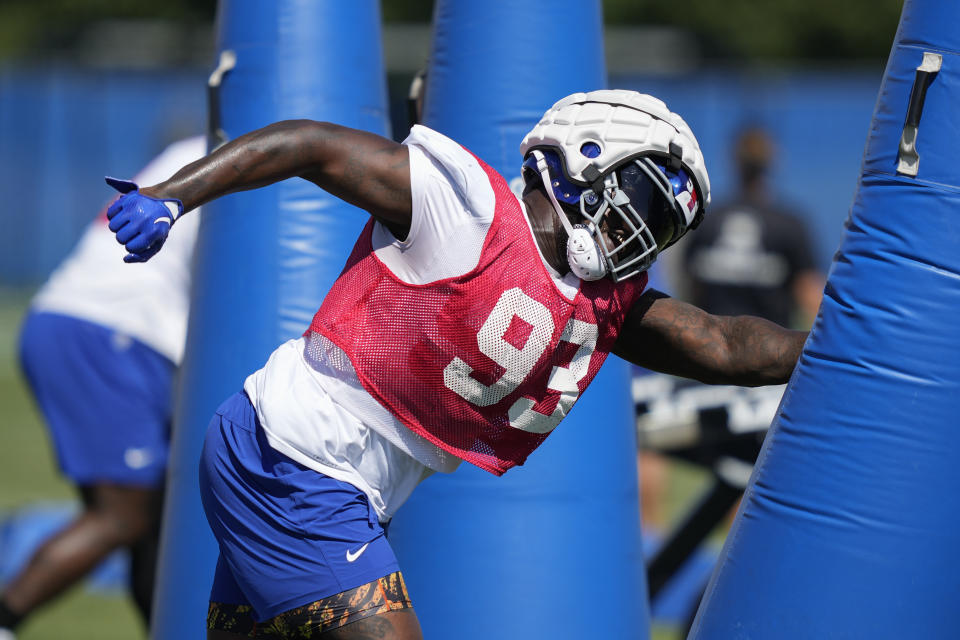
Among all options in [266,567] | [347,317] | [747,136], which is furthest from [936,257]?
[747,136]

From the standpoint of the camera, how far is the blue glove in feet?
7.01

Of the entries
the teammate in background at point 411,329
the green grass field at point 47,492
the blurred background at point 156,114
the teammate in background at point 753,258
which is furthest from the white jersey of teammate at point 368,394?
the blurred background at point 156,114

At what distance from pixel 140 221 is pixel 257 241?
1.39m

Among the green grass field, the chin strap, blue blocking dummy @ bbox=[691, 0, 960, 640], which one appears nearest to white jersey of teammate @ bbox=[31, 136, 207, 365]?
the green grass field

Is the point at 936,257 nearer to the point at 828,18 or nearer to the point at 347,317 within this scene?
the point at 347,317

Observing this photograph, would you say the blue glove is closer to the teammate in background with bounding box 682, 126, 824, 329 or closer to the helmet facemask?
the helmet facemask

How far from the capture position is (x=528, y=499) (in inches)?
131

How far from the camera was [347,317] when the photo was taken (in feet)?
8.04

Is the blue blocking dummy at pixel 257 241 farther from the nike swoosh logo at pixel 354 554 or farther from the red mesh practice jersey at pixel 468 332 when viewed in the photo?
the nike swoosh logo at pixel 354 554

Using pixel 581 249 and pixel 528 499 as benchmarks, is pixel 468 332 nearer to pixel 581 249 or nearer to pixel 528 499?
pixel 581 249

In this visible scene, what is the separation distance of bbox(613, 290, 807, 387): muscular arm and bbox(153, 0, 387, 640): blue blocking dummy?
1162 mm

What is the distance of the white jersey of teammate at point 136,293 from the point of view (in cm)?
421

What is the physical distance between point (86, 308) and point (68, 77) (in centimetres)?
1627

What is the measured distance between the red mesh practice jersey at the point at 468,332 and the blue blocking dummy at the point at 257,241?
1.01m
